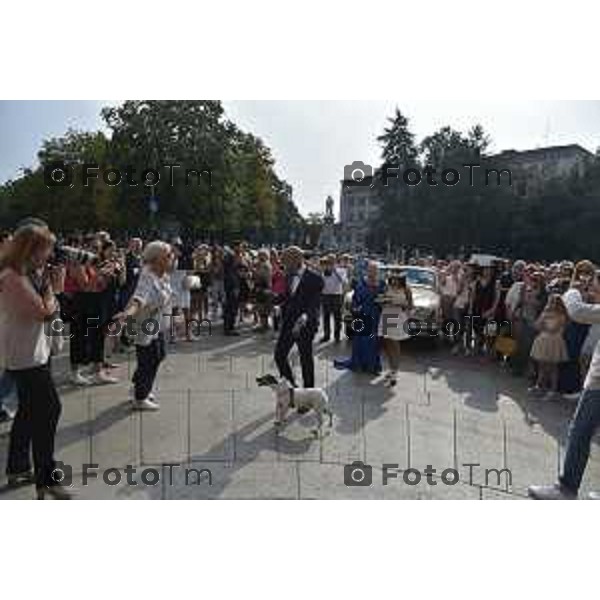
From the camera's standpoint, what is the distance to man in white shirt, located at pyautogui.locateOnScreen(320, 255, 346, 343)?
12.4m

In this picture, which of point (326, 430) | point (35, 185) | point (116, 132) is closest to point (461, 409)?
point (326, 430)

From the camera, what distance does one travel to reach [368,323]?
9.48 metres

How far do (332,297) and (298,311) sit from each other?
203 inches

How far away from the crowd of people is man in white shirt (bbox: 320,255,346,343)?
0.02 m

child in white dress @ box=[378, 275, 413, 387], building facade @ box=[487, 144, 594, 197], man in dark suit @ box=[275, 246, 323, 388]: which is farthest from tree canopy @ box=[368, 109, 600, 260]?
man in dark suit @ box=[275, 246, 323, 388]

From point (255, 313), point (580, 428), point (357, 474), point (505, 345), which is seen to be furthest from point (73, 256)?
point (505, 345)

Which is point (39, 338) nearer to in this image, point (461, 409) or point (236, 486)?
point (236, 486)

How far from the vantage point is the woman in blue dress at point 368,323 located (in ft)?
31.0

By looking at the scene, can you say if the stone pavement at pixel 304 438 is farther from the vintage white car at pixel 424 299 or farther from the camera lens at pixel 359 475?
the vintage white car at pixel 424 299

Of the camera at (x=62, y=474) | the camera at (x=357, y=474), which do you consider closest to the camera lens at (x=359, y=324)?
the camera at (x=357, y=474)

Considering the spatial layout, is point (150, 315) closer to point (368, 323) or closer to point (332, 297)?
point (368, 323)

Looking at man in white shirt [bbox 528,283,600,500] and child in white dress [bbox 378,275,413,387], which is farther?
child in white dress [bbox 378,275,413,387]

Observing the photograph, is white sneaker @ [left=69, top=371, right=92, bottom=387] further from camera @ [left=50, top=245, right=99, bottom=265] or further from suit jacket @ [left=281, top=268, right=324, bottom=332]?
suit jacket @ [left=281, top=268, right=324, bottom=332]

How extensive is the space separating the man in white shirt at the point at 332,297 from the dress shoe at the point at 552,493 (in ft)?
24.7
